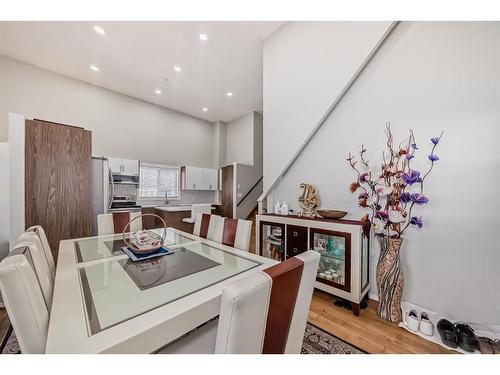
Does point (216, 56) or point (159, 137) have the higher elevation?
point (216, 56)

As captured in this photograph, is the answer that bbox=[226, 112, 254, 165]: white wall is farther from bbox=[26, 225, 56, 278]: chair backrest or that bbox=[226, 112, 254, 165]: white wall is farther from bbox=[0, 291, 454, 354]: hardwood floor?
bbox=[26, 225, 56, 278]: chair backrest

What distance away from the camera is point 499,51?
151cm

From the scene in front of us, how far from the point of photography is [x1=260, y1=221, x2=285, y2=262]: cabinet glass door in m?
2.56

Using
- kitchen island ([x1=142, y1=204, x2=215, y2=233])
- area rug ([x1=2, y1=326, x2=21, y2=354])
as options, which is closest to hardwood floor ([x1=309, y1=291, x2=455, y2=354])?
area rug ([x1=2, y1=326, x2=21, y2=354])

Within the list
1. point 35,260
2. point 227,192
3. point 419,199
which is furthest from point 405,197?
point 227,192

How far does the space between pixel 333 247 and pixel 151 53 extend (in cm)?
393

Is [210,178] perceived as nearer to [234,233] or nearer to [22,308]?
[234,233]

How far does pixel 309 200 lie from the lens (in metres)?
2.46

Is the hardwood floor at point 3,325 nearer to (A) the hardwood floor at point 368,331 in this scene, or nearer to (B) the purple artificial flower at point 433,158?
(A) the hardwood floor at point 368,331

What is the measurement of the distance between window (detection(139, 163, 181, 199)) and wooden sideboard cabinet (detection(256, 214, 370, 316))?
336 centimetres

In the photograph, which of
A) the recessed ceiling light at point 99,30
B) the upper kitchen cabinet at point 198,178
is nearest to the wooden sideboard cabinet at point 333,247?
the upper kitchen cabinet at point 198,178
